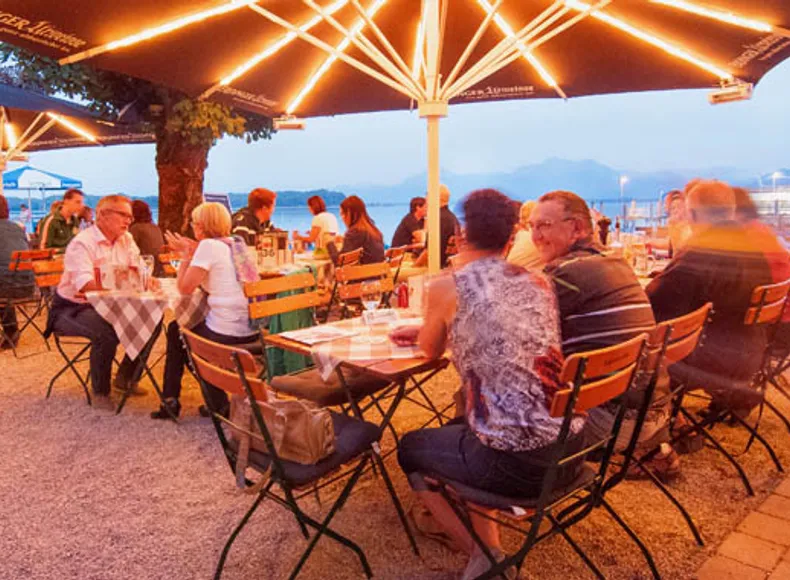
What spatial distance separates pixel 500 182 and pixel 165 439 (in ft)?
9.11

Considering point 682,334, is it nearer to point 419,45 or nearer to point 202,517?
point 202,517

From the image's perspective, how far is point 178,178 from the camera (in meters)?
10.8

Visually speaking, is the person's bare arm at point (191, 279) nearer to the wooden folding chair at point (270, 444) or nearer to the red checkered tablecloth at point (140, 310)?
the red checkered tablecloth at point (140, 310)

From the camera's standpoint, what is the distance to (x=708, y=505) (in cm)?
333

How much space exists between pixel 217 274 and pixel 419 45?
251cm

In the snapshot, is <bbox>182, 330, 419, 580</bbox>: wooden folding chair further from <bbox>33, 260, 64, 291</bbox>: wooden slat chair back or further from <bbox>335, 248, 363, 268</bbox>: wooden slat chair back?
<bbox>335, 248, 363, 268</bbox>: wooden slat chair back

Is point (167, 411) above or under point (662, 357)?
under

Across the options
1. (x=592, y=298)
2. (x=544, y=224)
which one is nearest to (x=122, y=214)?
(x=544, y=224)

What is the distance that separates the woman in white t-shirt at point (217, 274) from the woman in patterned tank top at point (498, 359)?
2241 mm

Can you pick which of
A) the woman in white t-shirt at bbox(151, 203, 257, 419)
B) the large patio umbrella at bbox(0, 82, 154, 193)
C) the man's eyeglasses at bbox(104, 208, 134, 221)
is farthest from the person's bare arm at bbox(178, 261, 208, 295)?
the large patio umbrella at bbox(0, 82, 154, 193)

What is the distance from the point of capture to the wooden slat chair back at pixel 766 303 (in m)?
3.47

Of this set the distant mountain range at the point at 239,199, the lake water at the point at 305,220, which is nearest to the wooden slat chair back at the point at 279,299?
the distant mountain range at the point at 239,199

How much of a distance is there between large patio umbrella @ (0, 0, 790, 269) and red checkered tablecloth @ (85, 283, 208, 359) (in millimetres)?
1608

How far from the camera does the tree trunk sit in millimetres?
10711
